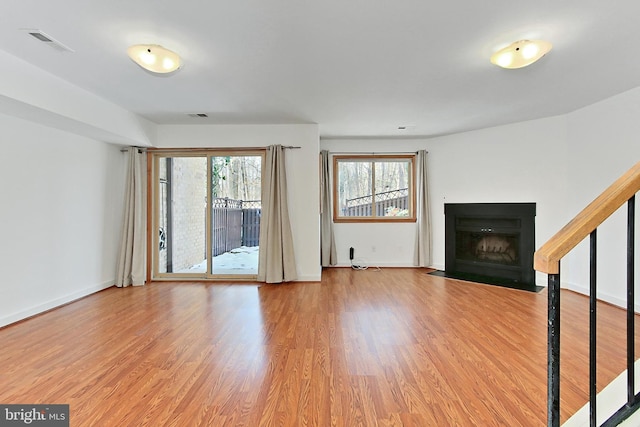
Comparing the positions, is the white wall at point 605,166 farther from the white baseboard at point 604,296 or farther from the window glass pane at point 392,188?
the window glass pane at point 392,188

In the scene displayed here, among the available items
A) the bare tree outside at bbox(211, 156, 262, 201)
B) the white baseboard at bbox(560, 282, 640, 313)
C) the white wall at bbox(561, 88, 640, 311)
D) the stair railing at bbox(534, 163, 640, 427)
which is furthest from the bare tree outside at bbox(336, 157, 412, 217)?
the stair railing at bbox(534, 163, 640, 427)

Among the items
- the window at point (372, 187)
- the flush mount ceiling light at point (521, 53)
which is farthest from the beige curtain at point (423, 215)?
the flush mount ceiling light at point (521, 53)

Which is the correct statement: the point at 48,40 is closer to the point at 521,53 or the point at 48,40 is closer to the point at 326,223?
the point at 521,53

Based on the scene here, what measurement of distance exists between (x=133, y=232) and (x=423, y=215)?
190 inches

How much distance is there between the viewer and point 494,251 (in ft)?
16.1

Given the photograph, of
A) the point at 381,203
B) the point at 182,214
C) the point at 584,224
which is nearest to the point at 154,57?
the point at 182,214

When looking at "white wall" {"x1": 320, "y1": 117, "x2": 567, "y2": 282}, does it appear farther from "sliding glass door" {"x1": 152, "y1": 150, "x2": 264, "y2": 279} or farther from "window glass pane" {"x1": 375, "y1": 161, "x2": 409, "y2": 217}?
"sliding glass door" {"x1": 152, "y1": 150, "x2": 264, "y2": 279}

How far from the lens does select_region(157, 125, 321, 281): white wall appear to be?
4.67m

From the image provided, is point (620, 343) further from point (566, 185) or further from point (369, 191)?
point (369, 191)

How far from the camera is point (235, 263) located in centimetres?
489

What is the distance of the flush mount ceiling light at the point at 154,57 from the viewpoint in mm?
2348

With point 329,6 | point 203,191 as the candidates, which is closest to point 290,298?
point 203,191

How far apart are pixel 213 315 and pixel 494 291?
3655 millimetres

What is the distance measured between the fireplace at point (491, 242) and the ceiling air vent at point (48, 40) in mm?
5377
